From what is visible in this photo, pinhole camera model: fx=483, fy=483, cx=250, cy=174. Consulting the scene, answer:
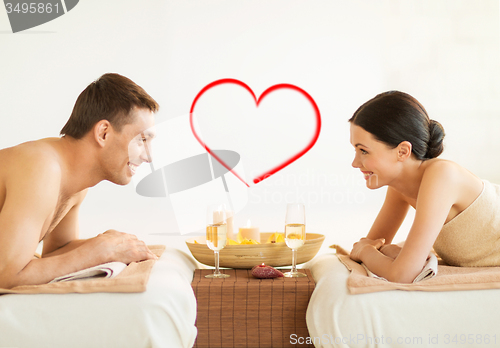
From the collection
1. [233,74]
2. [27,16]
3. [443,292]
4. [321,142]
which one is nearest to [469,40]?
[321,142]

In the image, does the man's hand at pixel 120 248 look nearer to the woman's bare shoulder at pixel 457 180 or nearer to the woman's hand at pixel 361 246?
the woman's hand at pixel 361 246

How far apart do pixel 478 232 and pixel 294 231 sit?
609mm

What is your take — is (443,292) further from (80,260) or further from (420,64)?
(420,64)

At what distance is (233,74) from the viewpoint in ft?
12.7

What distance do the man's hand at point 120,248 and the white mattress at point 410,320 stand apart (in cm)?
58

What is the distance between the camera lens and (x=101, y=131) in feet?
4.99

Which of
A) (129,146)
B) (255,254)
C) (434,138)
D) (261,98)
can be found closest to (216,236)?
(255,254)

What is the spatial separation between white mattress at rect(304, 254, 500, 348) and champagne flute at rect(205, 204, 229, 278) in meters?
0.39

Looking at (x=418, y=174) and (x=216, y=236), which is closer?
(x=216, y=236)

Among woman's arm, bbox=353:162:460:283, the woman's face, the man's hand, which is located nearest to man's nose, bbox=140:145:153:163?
the man's hand

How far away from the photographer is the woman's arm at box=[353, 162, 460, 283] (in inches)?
52.9

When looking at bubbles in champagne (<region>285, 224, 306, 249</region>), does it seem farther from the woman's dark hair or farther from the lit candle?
the woman's dark hair

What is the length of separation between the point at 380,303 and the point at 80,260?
81cm

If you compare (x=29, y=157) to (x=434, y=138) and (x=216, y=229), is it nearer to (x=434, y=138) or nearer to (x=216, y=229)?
(x=216, y=229)
